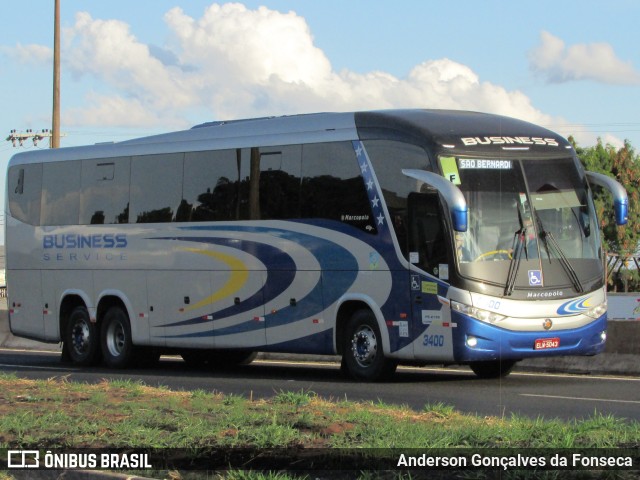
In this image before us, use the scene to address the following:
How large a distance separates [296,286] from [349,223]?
5.19ft

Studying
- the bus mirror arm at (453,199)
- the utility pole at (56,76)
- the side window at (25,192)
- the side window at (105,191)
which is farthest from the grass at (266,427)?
the utility pole at (56,76)

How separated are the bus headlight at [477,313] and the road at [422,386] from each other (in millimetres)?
906

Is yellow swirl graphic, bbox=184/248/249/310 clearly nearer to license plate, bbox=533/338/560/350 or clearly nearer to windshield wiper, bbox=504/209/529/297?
windshield wiper, bbox=504/209/529/297

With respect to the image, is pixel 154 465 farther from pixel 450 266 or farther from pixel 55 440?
pixel 450 266

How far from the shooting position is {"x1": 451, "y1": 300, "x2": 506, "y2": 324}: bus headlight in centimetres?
1656

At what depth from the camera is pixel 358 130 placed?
18.0 meters

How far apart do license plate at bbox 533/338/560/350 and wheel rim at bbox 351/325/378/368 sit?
2273 mm

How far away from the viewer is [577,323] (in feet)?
56.5

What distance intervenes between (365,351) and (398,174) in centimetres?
257

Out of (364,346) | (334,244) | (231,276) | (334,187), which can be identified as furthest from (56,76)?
(364,346)

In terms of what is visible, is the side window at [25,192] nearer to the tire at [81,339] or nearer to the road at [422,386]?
the tire at [81,339]

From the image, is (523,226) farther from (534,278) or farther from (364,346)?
(364,346)

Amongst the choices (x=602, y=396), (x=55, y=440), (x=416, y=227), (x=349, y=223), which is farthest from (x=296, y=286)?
(x=55, y=440)

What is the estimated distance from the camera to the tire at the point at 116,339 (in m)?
22.5
